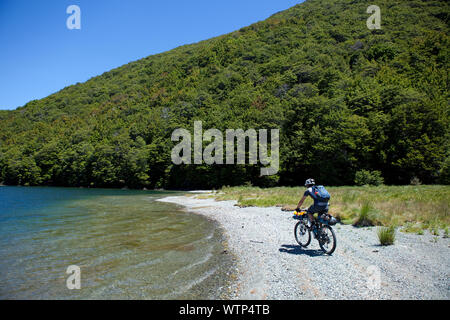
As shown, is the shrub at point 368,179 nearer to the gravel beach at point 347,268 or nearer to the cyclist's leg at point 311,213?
the gravel beach at point 347,268

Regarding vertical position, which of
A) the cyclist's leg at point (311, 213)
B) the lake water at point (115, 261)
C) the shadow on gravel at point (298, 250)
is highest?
the cyclist's leg at point (311, 213)

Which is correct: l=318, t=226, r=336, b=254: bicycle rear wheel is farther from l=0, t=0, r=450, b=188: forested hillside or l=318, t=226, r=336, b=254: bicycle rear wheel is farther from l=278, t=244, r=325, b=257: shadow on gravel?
l=0, t=0, r=450, b=188: forested hillside

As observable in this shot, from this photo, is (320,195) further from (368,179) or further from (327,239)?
(368,179)

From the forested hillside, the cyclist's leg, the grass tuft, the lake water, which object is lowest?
→ the lake water

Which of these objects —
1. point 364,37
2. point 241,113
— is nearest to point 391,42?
point 364,37

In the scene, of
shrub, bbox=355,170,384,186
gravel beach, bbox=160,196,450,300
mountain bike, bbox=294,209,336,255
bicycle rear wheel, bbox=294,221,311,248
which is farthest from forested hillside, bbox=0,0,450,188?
mountain bike, bbox=294,209,336,255

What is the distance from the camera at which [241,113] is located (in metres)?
81.6

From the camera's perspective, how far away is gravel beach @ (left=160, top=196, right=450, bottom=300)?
17.8 ft

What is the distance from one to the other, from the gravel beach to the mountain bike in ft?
0.91

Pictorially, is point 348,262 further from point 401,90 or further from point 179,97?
point 179,97

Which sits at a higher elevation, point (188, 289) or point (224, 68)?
point (224, 68)

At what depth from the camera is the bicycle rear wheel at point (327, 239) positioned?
7.98 m

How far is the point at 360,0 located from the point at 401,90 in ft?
318

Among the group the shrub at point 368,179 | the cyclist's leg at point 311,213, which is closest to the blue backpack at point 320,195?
the cyclist's leg at point 311,213
